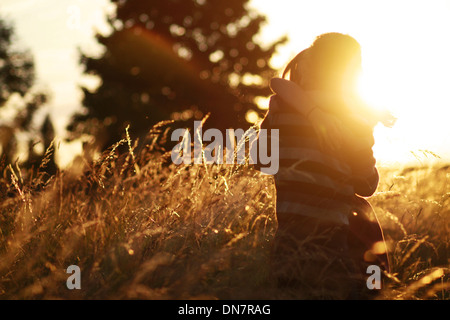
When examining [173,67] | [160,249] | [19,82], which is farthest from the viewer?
[19,82]

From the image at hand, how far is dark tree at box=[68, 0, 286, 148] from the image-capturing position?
1755 centimetres

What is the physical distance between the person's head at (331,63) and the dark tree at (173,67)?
14.3 metres

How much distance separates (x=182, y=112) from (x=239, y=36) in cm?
460

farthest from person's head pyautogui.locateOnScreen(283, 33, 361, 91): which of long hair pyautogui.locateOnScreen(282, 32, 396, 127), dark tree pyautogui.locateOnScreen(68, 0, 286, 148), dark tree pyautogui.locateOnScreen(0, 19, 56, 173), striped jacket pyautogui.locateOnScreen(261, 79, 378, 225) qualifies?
dark tree pyautogui.locateOnScreen(0, 19, 56, 173)

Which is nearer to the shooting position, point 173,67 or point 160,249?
point 160,249

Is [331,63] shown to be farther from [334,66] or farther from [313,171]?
[313,171]

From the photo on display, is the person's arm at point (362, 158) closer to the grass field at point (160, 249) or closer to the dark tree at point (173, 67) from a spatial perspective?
the grass field at point (160, 249)

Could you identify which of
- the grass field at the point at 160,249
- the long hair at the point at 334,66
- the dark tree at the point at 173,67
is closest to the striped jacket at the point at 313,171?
the long hair at the point at 334,66

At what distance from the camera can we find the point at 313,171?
2.31 metres

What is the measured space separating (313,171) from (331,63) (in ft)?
1.86

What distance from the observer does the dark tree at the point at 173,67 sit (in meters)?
17.5

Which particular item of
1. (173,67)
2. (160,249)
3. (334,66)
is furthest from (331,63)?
(173,67)
